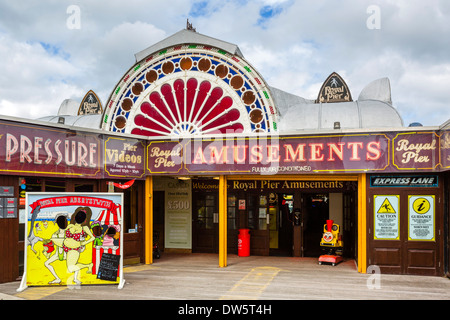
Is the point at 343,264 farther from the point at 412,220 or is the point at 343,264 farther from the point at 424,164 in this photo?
the point at 424,164

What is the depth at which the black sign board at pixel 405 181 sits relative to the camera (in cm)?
1067

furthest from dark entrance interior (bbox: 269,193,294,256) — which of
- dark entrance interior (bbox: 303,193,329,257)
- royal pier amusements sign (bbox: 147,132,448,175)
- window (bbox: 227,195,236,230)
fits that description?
royal pier amusements sign (bbox: 147,132,448,175)

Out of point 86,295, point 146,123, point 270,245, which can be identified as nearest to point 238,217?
point 270,245

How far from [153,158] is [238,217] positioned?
366 centimetres

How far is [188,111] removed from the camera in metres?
14.3

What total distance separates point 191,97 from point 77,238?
6736 mm

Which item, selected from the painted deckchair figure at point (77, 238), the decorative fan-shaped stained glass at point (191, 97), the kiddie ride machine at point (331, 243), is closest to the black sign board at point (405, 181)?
the kiddie ride machine at point (331, 243)

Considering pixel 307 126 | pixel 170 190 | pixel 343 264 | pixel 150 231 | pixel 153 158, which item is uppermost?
pixel 307 126

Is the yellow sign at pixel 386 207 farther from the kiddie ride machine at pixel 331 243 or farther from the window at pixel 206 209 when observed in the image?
the window at pixel 206 209

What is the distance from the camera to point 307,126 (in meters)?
14.5

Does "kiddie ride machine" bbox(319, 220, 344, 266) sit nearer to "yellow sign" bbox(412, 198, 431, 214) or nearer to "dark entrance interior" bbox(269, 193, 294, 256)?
"dark entrance interior" bbox(269, 193, 294, 256)

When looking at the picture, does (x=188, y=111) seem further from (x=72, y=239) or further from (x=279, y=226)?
(x=72, y=239)

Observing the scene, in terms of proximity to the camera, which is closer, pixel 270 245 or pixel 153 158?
pixel 153 158

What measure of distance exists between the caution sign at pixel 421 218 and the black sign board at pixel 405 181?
1.04 ft
